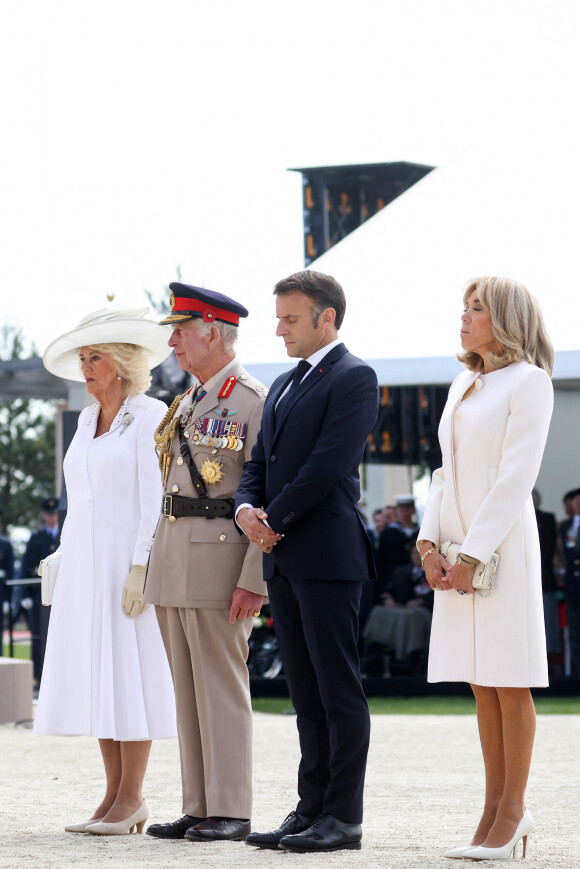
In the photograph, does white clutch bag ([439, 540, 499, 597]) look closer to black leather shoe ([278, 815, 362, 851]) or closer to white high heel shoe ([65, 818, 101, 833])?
Result: black leather shoe ([278, 815, 362, 851])

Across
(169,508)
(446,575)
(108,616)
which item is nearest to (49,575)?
(108,616)

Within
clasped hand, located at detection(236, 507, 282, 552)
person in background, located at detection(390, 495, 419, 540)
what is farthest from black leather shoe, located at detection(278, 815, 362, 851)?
A: person in background, located at detection(390, 495, 419, 540)

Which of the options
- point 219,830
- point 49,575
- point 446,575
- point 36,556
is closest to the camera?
point 446,575

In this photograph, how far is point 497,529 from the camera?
165 inches

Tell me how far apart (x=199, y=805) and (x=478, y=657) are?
1197mm

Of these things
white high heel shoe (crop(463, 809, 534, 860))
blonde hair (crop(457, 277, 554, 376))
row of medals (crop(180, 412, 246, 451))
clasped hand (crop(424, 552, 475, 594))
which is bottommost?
white high heel shoe (crop(463, 809, 534, 860))

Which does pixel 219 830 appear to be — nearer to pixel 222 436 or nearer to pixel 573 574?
pixel 222 436

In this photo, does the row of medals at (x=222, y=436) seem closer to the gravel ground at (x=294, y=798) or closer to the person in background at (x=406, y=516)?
the gravel ground at (x=294, y=798)

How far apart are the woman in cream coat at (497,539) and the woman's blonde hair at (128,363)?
1.42 m

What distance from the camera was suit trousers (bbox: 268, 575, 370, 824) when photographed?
4387 mm

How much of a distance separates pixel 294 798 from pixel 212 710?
152 centimetres

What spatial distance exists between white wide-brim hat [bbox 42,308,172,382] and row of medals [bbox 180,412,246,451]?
580 millimetres

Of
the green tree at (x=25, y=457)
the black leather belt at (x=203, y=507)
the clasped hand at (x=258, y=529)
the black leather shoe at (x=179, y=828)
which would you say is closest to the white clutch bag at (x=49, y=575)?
the black leather belt at (x=203, y=507)

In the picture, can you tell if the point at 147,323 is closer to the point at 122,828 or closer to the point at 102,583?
the point at 102,583
